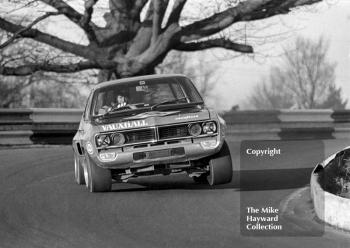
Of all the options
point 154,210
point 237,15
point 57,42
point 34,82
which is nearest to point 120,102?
point 154,210

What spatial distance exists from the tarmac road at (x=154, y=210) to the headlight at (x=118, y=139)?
2.16 ft

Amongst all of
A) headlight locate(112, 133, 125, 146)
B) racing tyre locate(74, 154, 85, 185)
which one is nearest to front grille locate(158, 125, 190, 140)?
headlight locate(112, 133, 125, 146)

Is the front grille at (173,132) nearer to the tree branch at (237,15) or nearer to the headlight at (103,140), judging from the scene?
the headlight at (103,140)

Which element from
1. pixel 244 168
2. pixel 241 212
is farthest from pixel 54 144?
pixel 241 212

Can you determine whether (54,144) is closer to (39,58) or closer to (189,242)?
(39,58)

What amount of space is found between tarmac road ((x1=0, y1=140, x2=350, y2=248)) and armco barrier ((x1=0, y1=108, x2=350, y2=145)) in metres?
4.08

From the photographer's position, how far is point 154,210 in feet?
27.7

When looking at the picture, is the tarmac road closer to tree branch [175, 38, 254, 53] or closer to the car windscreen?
the car windscreen

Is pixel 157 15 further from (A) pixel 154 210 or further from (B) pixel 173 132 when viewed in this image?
(A) pixel 154 210

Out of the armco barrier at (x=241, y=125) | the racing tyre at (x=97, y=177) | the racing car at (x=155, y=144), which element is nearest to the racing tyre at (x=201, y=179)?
the racing car at (x=155, y=144)

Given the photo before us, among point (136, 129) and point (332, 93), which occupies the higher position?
point (136, 129)

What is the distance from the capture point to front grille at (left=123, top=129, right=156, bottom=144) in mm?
9156

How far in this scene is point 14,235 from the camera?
707 centimetres

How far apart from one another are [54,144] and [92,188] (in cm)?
731
